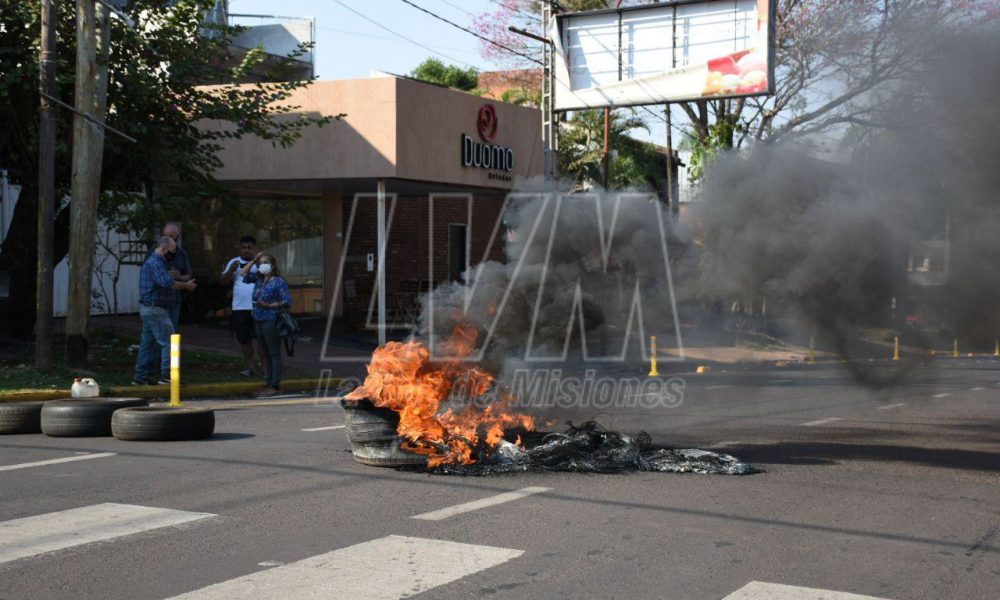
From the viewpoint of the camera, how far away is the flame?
8.59 metres

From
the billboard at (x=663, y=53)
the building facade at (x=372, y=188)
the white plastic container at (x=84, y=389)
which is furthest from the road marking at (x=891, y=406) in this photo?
the white plastic container at (x=84, y=389)

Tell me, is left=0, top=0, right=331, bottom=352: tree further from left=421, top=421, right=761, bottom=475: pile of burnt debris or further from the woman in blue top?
left=421, top=421, right=761, bottom=475: pile of burnt debris

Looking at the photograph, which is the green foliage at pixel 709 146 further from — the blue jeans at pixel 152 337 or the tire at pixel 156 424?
the blue jeans at pixel 152 337

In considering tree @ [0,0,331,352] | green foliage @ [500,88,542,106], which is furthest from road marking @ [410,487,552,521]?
green foliage @ [500,88,542,106]

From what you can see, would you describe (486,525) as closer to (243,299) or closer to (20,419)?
(20,419)

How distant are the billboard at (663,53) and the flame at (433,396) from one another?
14.1 meters

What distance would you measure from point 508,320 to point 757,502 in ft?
8.92

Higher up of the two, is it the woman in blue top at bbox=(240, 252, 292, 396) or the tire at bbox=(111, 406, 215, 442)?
the woman in blue top at bbox=(240, 252, 292, 396)

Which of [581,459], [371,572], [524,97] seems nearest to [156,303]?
[581,459]

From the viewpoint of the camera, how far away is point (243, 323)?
1572 centimetres

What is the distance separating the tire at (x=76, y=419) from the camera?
1051 centimetres

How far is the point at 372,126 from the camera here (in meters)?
22.7

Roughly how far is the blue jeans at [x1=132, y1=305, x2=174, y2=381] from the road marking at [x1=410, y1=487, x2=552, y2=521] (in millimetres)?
8388

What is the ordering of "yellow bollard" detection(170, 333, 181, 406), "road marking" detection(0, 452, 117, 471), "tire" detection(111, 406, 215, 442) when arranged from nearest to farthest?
"road marking" detection(0, 452, 117, 471), "tire" detection(111, 406, 215, 442), "yellow bollard" detection(170, 333, 181, 406)
